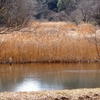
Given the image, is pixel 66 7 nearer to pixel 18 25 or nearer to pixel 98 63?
pixel 98 63

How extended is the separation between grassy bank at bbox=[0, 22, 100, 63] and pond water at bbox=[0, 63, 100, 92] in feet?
3.42

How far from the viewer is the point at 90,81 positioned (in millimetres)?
15570

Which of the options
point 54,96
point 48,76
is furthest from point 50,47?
point 54,96

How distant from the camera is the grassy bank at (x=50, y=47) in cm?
2222

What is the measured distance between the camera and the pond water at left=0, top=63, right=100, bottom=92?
14523 millimetres

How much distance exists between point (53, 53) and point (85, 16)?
41.9ft

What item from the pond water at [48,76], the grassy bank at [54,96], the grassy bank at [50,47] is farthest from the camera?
the grassy bank at [50,47]

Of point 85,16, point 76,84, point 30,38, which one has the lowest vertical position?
point 76,84

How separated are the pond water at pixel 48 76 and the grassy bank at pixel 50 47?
1043mm

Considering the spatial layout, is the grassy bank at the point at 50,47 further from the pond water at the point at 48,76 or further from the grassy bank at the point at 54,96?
the grassy bank at the point at 54,96

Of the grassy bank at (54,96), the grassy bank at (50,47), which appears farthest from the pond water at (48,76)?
the grassy bank at (54,96)

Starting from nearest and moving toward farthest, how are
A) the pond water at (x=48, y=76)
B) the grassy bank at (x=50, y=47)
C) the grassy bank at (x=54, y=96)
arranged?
the grassy bank at (x=54, y=96) → the pond water at (x=48, y=76) → the grassy bank at (x=50, y=47)

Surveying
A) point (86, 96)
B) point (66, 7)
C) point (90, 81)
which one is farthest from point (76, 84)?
point (66, 7)

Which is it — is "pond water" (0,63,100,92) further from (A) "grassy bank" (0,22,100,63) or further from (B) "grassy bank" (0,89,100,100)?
(B) "grassy bank" (0,89,100,100)
